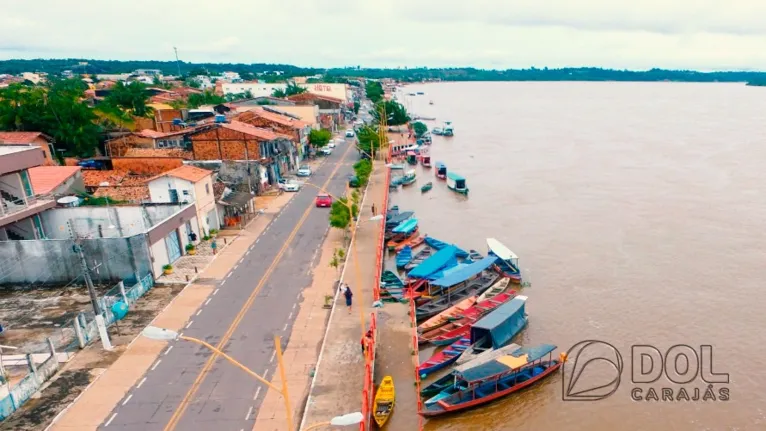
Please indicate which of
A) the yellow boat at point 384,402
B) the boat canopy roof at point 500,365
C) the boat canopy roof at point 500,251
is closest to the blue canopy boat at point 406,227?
the boat canopy roof at point 500,251

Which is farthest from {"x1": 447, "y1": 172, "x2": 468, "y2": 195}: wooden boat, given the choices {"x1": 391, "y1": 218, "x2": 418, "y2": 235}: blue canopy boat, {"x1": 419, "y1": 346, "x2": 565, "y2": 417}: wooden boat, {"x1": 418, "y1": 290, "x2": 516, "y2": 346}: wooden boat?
{"x1": 419, "y1": 346, "x2": 565, "y2": 417}: wooden boat

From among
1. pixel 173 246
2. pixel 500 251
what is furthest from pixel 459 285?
pixel 173 246

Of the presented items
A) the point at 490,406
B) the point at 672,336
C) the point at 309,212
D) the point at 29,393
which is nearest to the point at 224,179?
the point at 309,212

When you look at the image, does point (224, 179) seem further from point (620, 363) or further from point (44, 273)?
point (620, 363)

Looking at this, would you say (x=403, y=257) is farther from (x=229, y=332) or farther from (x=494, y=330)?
(x=229, y=332)

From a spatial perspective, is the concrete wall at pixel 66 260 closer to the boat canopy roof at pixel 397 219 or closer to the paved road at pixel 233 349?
the paved road at pixel 233 349
